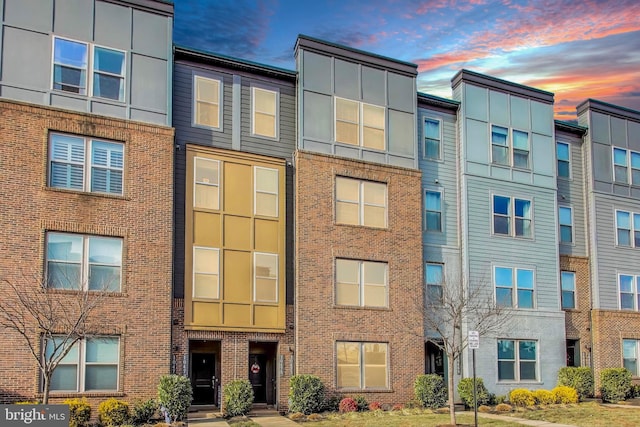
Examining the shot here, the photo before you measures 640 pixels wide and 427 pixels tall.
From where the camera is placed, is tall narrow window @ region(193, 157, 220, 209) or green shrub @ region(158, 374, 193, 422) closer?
green shrub @ region(158, 374, 193, 422)

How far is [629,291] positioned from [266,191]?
1921 cm

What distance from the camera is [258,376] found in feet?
89.0

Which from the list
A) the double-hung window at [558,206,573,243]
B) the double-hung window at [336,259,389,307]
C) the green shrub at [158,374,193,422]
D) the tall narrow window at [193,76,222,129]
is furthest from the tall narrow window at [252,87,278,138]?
the double-hung window at [558,206,573,243]

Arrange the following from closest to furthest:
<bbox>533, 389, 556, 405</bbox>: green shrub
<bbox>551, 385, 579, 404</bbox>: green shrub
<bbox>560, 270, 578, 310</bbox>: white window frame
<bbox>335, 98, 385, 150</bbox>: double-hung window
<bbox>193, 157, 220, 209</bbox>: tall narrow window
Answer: <bbox>193, 157, 220, 209</bbox>: tall narrow window
<bbox>335, 98, 385, 150</bbox>: double-hung window
<bbox>533, 389, 556, 405</bbox>: green shrub
<bbox>551, 385, 579, 404</bbox>: green shrub
<bbox>560, 270, 578, 310</bbox>: white window frame

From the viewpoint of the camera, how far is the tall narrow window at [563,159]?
114 feet

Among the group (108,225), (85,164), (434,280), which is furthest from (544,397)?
(85,164)

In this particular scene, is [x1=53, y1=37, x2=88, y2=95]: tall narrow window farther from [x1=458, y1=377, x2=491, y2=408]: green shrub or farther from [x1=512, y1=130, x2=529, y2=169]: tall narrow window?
[x1=512, y1=130, x2=529, y2=169]: tall narrow window

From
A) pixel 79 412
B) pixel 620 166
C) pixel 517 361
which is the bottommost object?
pixel 79 412

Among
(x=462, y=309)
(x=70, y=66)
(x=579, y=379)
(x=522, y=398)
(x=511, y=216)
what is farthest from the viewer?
(x=511, y=216)

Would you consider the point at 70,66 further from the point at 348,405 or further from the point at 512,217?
the point at 512,217

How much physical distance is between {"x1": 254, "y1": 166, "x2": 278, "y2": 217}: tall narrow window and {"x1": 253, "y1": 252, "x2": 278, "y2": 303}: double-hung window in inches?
63.6

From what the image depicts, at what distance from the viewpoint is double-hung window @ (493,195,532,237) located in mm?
31781

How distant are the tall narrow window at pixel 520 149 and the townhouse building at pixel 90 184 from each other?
15.9 metres

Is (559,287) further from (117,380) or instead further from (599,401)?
(117,380)
